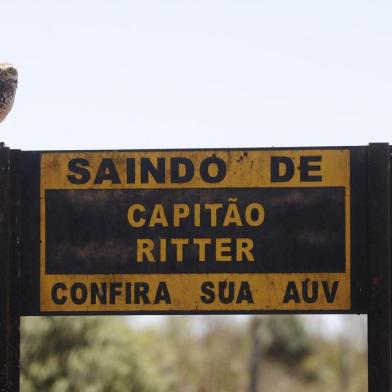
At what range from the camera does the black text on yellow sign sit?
17.2 ft

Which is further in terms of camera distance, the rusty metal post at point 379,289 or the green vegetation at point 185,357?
the green vegetation at point 185,357

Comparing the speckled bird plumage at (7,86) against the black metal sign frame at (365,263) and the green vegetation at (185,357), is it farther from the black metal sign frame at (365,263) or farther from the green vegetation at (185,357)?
the green vegetation at (185,357)

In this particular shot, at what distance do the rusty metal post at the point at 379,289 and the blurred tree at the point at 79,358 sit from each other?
2180 cm

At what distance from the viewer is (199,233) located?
529 cm

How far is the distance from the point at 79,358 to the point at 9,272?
23.2 m

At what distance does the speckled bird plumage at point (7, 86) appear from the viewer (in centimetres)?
769

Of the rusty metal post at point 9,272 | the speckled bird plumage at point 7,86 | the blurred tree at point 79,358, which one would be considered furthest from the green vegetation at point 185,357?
the rusty metal post at point 9,272

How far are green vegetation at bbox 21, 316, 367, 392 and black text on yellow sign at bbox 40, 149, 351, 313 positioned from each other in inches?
825

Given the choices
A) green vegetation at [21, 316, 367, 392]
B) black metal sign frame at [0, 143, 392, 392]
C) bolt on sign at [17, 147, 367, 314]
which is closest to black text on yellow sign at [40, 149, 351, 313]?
bolt on sign at [17, 147, 367, 314]

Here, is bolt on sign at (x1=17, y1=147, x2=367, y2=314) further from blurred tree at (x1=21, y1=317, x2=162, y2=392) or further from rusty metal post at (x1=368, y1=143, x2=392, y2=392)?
blurred tree at (x1=21, y1=317, x2=162, y2=392)

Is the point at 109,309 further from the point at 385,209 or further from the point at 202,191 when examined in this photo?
the point at 385,209

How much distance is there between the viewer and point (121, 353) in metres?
29.6

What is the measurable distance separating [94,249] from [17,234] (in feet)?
1.26

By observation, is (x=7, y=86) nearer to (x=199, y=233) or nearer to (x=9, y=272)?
(x=9, y=272)
